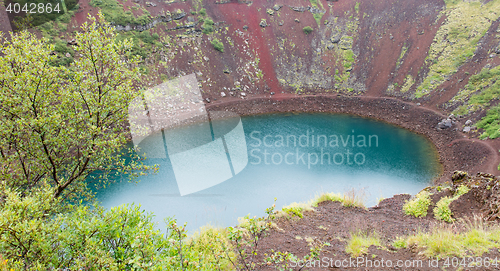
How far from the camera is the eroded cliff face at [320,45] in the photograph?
103ft

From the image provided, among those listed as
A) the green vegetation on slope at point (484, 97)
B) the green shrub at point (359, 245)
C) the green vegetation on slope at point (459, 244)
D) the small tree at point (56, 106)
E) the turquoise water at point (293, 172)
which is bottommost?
the turquoise water at point (293, 172)

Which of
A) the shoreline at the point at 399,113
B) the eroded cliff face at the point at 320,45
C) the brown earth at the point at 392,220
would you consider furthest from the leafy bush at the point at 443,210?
the eroded cliff face at the point at 320,45

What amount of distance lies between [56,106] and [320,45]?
4076 cm

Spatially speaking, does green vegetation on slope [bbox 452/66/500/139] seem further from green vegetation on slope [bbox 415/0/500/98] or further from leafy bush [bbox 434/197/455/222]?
leafy bush [bbox 434/197/455/222]

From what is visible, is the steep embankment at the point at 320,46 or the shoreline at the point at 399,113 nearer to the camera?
the shoreline at the point at 399,113

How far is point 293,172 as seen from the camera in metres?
21.0

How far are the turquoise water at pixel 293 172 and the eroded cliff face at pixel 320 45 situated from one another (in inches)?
320

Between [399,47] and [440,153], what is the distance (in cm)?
2046

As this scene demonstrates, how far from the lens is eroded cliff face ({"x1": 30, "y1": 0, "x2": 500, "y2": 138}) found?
31.4m

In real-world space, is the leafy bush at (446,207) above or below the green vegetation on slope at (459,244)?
below

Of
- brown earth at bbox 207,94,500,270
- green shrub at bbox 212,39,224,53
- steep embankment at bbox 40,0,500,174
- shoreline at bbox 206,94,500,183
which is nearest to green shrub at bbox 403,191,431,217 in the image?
brown earth at bbox 207,94,500,270

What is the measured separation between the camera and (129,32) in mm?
35594

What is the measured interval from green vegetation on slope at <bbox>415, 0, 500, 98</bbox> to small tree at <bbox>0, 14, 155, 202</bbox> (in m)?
34.2

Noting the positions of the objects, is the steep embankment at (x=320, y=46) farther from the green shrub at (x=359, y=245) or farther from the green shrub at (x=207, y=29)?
the green shrub at (x=359, y=245)
